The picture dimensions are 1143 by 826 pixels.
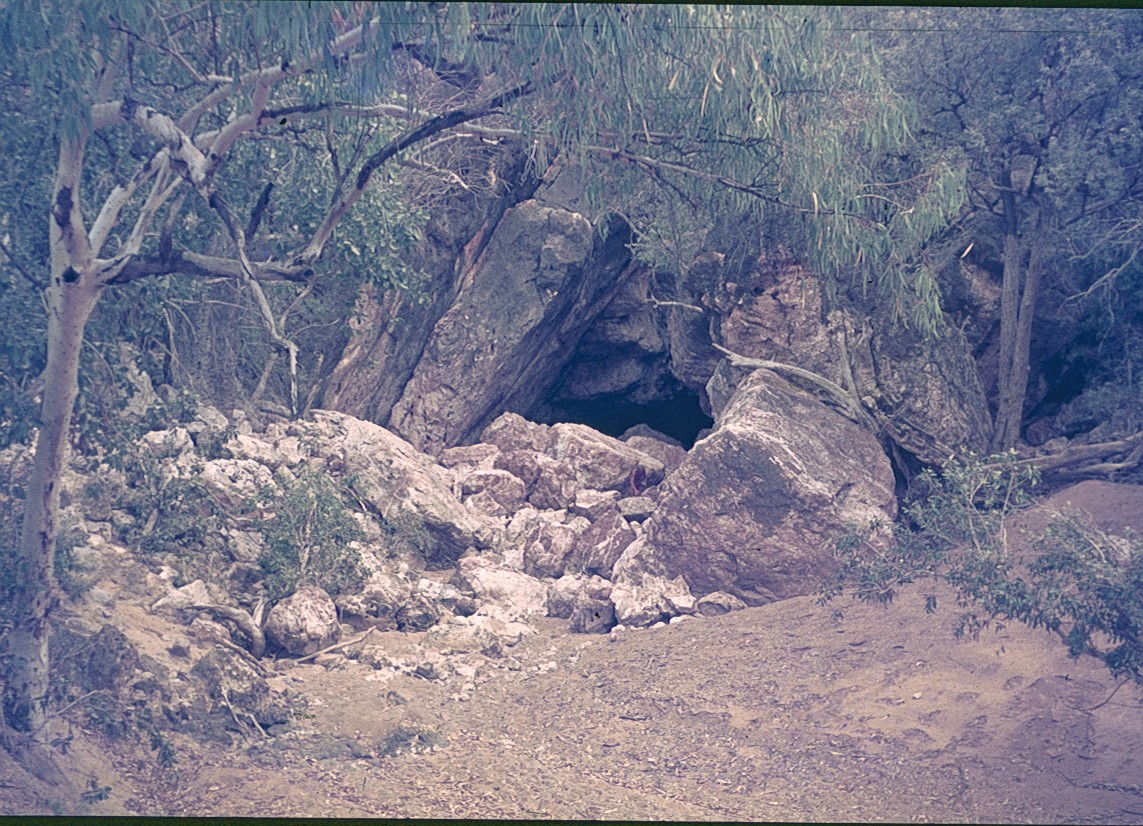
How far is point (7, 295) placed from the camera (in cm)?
555

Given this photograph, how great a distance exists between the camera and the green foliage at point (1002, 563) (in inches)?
225

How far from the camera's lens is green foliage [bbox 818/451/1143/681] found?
18.7 ft

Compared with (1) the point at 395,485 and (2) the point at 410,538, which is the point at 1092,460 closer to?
(2) the point at 410,538

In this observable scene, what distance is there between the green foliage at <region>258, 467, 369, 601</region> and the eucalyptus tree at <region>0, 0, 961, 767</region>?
159 centimetres

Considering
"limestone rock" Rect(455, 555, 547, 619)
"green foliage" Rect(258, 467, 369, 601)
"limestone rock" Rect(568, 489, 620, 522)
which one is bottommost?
"limestone rock" Rect(455, 555, 547, 619)

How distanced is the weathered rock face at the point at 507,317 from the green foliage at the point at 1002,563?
16.1 feet

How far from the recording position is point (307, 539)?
7148mm

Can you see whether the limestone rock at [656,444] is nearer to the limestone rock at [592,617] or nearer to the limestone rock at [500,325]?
the limestone rock at [500,325]

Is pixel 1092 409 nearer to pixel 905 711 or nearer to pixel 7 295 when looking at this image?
pixel 905 711

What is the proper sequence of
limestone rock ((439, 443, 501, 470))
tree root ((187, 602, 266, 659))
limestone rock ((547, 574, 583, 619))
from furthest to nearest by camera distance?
limestone rock ((439, 443, 501, 470)) → limestone rock ((547, 574, 583, 619)) → tree root ((187, 602, 266, 659))

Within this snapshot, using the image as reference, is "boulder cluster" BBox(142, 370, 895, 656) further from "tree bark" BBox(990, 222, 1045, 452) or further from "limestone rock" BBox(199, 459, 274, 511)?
"tree bark" BBox(990, 222, 1045, 452)

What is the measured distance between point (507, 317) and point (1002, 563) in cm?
626

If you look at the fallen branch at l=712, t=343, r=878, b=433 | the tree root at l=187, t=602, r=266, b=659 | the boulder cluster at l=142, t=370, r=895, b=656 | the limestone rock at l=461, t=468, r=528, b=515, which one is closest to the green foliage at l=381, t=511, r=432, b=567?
the boulder cluster at l=142, t=370, r=895, b=656

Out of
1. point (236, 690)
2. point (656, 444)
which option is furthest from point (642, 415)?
point (236, 690)
